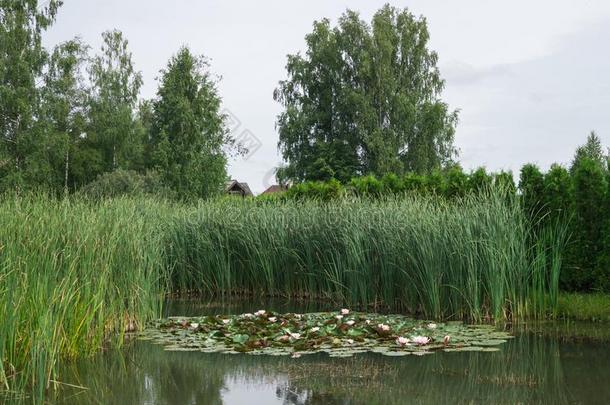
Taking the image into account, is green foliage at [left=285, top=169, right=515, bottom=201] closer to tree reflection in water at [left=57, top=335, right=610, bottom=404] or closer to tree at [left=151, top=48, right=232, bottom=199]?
tree reflection in water at [left=57, top=335, right=610, bottom=404]

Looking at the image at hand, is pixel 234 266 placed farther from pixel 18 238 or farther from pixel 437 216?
pixel 18 238

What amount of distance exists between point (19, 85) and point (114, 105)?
916 centimetres

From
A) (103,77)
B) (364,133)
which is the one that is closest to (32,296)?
(364,133)

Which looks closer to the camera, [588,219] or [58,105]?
[588,219]

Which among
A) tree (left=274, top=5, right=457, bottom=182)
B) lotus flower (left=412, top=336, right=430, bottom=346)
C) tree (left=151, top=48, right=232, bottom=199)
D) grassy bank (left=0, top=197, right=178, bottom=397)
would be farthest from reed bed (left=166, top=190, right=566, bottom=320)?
tree (left=274, top=5, right=457, bottom=182)

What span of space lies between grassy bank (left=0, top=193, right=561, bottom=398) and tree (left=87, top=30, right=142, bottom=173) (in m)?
23.4

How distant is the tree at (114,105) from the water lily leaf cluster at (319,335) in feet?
93.6

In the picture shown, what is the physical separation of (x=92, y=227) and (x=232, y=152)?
95.5ft

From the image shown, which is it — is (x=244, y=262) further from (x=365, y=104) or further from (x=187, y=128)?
(x=365, y=104)

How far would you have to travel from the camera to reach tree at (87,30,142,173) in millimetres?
35375

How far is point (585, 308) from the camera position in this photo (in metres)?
9.07

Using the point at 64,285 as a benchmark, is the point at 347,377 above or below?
below

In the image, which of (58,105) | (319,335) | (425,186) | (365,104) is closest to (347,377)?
(319,335)

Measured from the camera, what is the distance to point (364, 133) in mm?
33562
